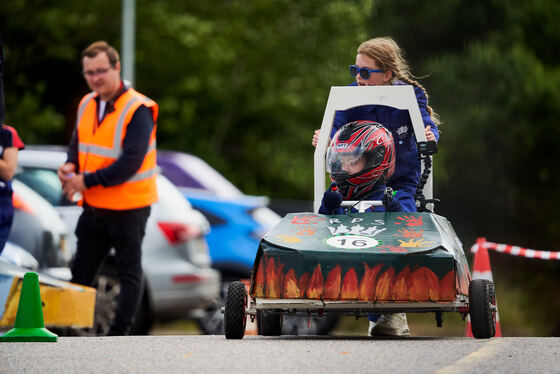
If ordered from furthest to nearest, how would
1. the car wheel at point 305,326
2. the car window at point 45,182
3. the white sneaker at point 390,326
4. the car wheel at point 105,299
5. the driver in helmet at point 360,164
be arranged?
the car wheel at point 305,326
the car window at point 45,182
the car wheel at point 105,299
the white sneaker at point 390,326
the driver in helmet at point 360,164

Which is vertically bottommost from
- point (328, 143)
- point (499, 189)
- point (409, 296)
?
point (499, 189)

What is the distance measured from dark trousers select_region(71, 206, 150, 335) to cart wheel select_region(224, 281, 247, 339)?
1851 millimetres

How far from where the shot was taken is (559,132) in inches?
1161

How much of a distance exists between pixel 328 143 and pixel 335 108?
235 mm

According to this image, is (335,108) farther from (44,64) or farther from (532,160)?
(532,160)

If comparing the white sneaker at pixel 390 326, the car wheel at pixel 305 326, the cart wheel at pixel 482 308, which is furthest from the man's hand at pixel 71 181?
the car wheel at pixel 305 326

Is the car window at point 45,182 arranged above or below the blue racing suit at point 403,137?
below

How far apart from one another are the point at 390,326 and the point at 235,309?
4.48ft

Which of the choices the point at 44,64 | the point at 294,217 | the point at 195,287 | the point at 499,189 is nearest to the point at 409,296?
the point at 294,217

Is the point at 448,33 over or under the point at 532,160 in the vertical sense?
over

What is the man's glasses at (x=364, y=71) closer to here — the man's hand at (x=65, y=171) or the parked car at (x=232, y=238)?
the man's hand at (x=65, y=171)

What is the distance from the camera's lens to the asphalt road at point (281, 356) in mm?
6828

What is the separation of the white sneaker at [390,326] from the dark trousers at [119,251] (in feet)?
6.23

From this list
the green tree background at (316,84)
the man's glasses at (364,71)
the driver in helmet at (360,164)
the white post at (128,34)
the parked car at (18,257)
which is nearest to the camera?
the driver in helmet at (360,164)
